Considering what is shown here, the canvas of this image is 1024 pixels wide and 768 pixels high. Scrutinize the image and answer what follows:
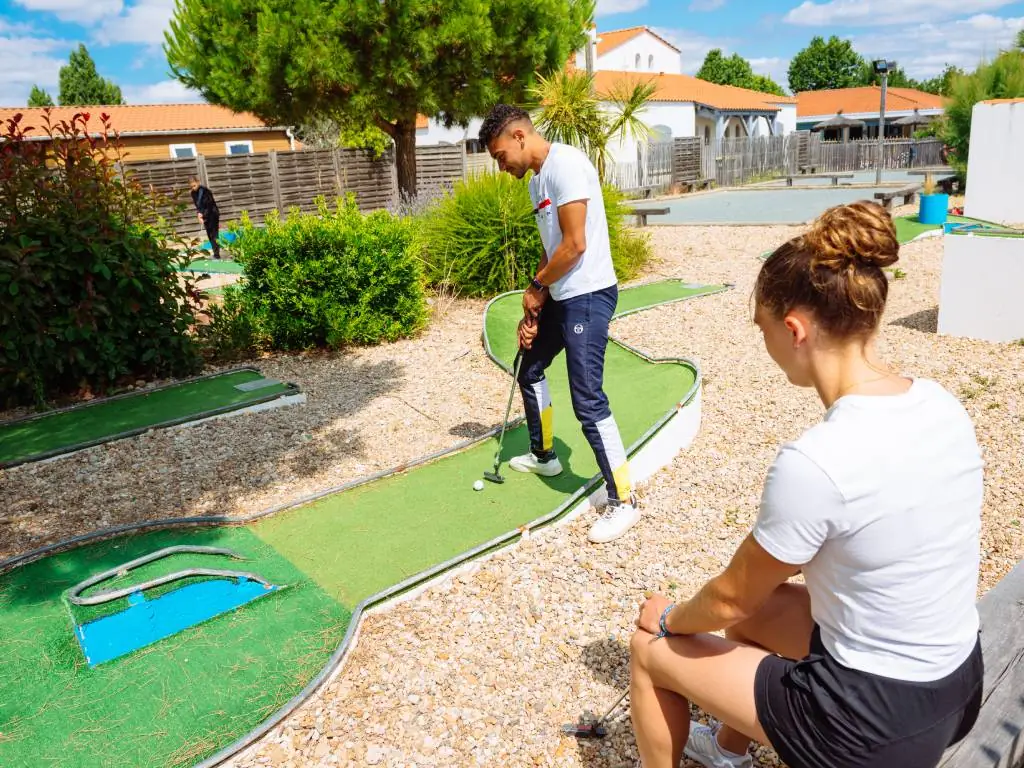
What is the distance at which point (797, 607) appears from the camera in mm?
1947

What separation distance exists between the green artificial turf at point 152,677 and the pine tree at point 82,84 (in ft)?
170

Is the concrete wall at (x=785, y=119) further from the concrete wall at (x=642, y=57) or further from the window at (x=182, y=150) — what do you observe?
the window at (x=182, y=150)

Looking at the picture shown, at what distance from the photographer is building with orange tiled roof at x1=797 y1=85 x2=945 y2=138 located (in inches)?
1890

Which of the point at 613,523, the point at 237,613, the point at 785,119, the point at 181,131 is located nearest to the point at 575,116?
the point at 613,523

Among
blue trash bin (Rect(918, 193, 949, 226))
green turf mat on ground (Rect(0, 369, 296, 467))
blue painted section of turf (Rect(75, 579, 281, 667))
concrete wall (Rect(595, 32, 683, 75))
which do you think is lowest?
blue painted section of turf (Rect(75, 579, 281, 667))

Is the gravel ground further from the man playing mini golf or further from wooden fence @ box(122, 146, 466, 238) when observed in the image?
wooden fence @ box(122, 146, 466, 238)

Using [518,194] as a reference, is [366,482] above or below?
below

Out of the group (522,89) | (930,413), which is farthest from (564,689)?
(522,89)

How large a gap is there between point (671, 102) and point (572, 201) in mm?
30835

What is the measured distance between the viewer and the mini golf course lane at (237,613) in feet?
8.14

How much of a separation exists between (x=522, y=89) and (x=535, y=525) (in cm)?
1262

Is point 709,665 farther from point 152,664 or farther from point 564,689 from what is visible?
point 152,664

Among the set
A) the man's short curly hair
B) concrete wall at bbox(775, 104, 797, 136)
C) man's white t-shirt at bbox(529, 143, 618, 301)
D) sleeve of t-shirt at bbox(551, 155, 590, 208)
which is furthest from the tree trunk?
concrete wall at bbox(775, 104, 797, 136)

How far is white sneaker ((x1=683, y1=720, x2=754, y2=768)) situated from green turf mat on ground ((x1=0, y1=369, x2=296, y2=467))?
4182 mm
